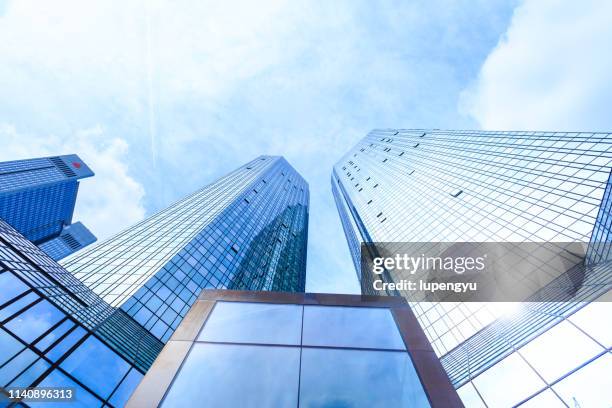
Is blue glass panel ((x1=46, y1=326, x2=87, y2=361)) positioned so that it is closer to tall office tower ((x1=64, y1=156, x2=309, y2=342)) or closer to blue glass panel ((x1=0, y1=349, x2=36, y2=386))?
blue glass panel ((x1=0, y1=349, x2=36, y2=386))

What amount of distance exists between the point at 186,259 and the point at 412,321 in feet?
133

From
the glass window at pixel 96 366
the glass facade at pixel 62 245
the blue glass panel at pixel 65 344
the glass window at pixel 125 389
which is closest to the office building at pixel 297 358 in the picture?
the blue glass panel at pixel 65 344

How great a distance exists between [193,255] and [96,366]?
30655mm

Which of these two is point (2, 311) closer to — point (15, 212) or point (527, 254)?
point (527, 254)

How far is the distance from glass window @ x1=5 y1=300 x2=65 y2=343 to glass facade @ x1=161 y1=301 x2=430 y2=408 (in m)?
10.8

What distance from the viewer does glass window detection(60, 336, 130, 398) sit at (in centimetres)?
1496

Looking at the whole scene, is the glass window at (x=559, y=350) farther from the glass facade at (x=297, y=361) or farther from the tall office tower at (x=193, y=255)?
the tall office tower at (x=193, y=255)

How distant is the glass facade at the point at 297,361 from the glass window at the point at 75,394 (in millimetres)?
9752

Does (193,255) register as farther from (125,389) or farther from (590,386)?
(590,386)

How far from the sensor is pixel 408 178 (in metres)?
70.1

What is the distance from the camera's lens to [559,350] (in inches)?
567

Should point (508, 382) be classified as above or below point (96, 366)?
below

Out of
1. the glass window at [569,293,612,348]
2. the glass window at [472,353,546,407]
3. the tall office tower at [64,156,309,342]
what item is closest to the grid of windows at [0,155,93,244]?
the tall office tower at [64,156,309,342]

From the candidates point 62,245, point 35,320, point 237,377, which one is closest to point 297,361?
point 237,377
